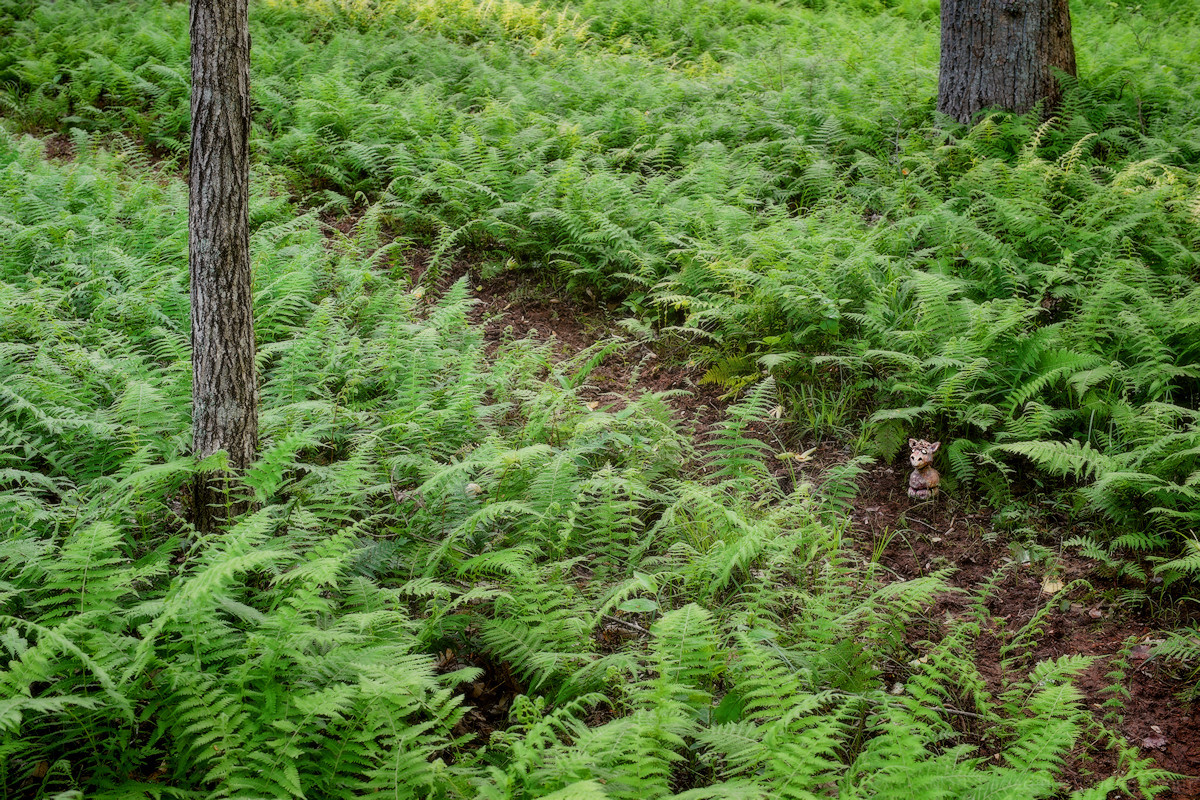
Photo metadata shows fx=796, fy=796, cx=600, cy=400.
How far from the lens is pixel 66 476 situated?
409 centimetres

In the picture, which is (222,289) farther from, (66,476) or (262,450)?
(66,476)

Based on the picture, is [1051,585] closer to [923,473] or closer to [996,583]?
[996,583]

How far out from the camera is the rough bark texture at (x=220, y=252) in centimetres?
345

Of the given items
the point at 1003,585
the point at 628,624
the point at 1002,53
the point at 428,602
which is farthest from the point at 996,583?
the point at 1002,53

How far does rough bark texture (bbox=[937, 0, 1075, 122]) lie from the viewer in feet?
23.2

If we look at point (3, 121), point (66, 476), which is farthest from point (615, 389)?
point (3, 121)

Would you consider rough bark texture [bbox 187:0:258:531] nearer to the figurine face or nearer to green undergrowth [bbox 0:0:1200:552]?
green undergrowth [bbox 0:0:1200:552]

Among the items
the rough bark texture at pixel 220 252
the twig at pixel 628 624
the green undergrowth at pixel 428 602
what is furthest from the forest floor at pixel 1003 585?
the rough bark texture at pixel 220 252

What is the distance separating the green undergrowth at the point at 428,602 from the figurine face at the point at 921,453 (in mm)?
686

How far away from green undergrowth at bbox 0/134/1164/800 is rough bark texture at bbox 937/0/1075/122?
4.58 m

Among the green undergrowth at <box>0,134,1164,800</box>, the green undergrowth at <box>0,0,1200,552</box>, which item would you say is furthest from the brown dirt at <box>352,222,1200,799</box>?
the green undergrowth at <box>0,0,1200,552</box>

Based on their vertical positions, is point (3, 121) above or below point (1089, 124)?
below

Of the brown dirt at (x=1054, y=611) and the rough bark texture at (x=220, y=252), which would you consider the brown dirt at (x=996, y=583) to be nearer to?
the brown dirt at (x=1054, y=611)

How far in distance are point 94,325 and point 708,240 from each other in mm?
4397
